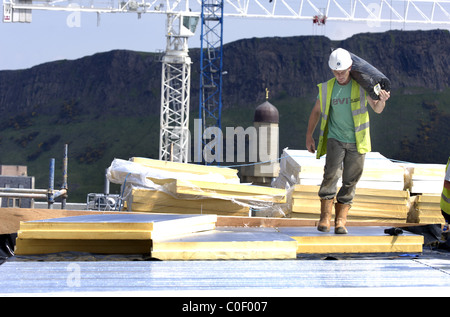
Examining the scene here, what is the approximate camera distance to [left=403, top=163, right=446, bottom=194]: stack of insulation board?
9266mm

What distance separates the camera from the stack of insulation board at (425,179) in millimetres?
9266

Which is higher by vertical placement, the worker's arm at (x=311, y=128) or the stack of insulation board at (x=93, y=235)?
the worker's arm at (x=311, y=128)

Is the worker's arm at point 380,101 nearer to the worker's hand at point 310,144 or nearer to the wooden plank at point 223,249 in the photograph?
the worker's hand at point 310,144

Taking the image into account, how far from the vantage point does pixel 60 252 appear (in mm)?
5102

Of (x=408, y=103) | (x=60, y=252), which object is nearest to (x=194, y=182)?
(x=60, y=252)

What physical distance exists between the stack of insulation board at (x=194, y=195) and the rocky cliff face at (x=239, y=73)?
82227 millimetres

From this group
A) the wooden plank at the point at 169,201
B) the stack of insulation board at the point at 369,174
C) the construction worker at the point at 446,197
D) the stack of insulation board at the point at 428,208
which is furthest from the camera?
the stack of insulation board at the point at 369,174

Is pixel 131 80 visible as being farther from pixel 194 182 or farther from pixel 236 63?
pixel 194 182

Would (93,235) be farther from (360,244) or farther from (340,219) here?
(340,219)

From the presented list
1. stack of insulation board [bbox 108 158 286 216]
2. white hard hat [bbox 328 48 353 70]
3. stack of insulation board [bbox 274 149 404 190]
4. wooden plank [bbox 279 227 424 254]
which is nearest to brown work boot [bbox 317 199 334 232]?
wooden plank [bbox 279 227 424 254]

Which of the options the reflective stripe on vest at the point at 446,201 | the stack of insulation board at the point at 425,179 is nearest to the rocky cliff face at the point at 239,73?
the stack of insulation board at the point at 425,179

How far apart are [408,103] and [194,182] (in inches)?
3274

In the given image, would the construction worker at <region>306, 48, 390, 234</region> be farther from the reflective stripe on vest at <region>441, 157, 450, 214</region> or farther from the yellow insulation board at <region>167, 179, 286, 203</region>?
the yellow insulation board at <region>167, 179, 286, 203</region>
